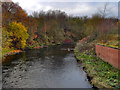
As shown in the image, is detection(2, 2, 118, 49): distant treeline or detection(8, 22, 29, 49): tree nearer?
detection(2, 2, 118, 49): distant treeline

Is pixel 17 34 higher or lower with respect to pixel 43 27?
lower

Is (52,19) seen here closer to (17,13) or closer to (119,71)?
(17,13)

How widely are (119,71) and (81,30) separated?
57.3 metres

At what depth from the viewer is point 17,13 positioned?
34.6m

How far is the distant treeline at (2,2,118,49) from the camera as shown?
2813 centimetres

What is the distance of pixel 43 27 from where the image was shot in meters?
54.2

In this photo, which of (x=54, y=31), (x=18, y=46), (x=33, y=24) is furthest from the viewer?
(x=54, y=31)

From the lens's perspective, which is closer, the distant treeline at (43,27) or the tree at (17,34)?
the distant treeline at (43,27)

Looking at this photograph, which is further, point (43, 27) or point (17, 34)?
point (43, 27)

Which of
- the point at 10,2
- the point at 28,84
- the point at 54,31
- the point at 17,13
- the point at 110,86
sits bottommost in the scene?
the point at 28,84

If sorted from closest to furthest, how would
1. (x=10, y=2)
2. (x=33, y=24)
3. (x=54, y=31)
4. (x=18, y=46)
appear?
(x=18, y=46), (x=10, y=2), (x=33, y=24), (x=54, y=31)

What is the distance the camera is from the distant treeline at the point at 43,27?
28127mm

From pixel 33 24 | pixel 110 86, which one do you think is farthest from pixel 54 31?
pixel 110 86

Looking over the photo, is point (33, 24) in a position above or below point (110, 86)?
above
